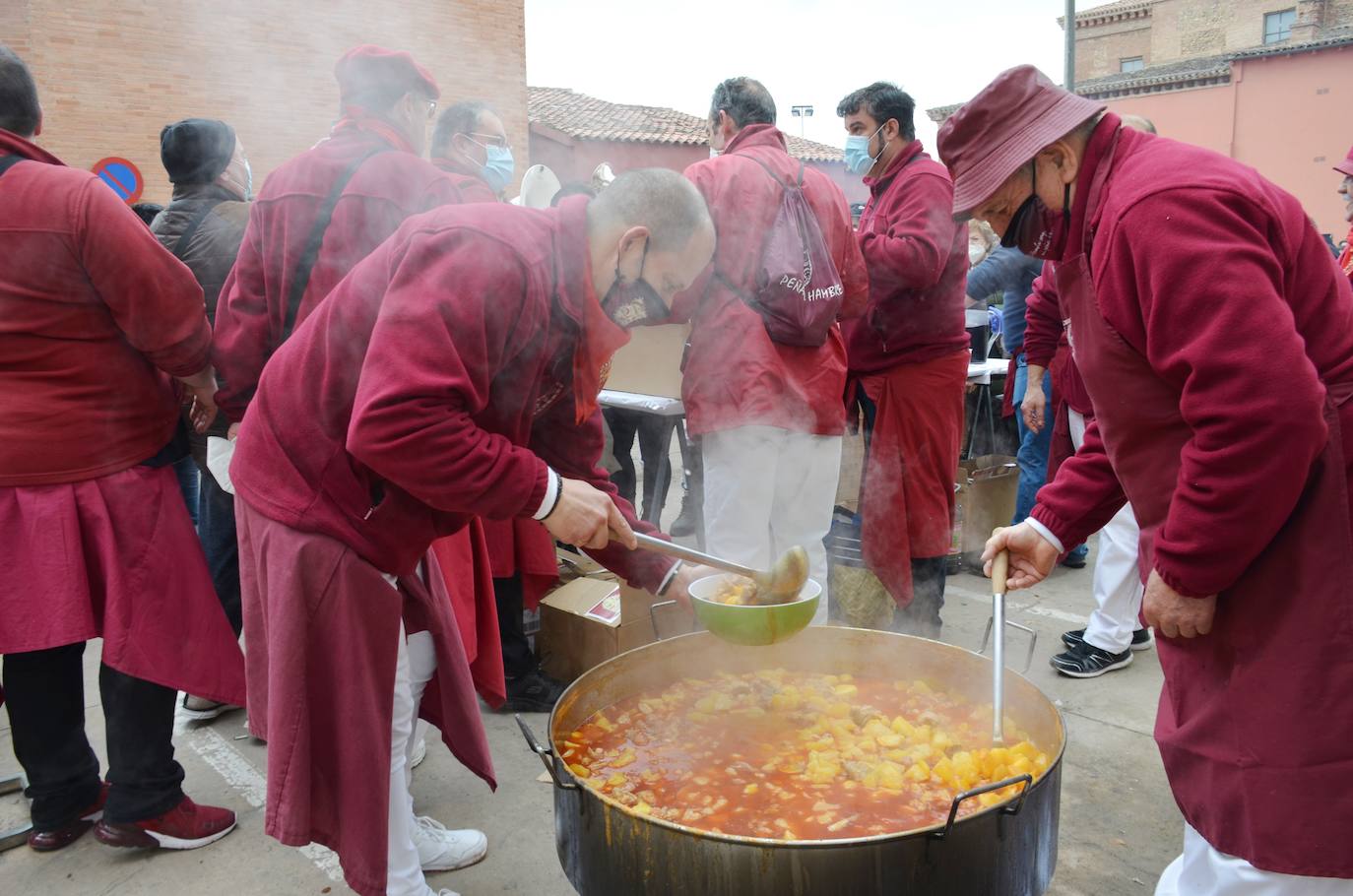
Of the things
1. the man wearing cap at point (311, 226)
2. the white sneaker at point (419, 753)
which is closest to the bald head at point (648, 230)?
the man wearing cap at point (311, 226)

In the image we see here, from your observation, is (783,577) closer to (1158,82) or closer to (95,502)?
(95,502)

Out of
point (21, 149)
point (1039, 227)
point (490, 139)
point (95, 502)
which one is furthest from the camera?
point (490, 139)

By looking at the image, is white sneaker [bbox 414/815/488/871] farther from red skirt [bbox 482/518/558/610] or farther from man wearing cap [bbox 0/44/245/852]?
red skirt [bbox 482/518/558/610]

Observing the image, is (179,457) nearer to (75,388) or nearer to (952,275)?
(75,388)

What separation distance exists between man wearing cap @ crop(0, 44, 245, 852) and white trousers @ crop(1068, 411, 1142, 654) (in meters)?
3.33

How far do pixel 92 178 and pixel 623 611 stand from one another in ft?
7.44

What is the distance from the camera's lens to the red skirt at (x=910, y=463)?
3.97 metres

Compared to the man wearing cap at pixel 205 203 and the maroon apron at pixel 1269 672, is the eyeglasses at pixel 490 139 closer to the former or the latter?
the man wearing cap at pixel 205 203

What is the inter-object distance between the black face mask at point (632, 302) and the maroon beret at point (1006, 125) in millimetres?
671

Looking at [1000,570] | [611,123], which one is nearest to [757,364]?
[1000,570]

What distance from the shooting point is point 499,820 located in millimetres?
2951

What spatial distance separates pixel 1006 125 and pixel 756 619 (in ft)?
3.96

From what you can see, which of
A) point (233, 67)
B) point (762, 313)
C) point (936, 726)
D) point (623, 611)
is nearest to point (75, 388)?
point (233, 67)

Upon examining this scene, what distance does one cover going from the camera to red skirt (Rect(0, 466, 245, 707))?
8.16 ft
